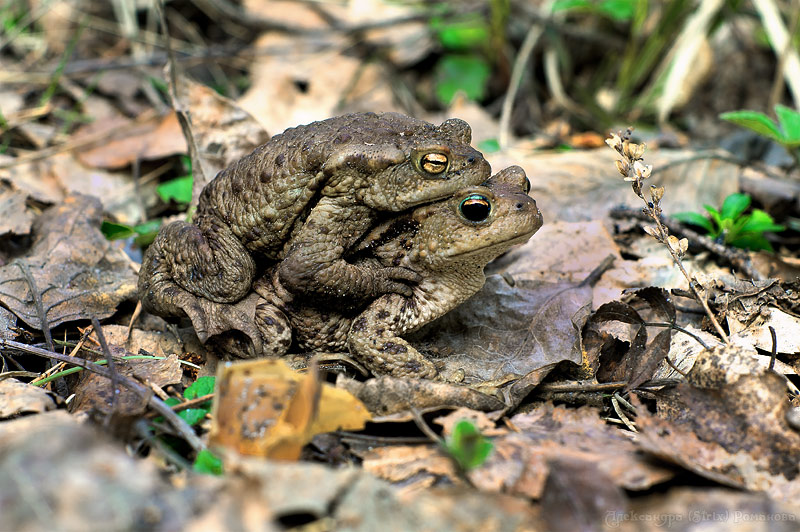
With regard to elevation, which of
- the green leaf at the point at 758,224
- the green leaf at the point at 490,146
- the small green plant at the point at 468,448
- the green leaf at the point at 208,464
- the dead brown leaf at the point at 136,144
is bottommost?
the green leaf at the point at 208,464

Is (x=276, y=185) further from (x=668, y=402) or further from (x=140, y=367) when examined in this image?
(x=668, y=402)

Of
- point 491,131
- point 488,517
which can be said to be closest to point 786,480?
point 488,517

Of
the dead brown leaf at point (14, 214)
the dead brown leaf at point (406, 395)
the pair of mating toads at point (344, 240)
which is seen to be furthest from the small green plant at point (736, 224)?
the dead brown leaf at point (14, 214)

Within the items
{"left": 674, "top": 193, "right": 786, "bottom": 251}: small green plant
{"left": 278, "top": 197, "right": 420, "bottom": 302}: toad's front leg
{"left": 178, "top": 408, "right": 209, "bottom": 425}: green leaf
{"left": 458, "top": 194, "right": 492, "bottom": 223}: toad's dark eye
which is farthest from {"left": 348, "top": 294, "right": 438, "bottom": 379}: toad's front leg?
{"left": 674, "top": 193, "right": 786, "bottom": 251}: small green plant

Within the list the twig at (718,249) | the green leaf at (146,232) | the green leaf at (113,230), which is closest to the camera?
the twig at (718,249)

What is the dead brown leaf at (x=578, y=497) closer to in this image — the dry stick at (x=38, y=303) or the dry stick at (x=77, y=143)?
the dry stick at (x=38, y=303)

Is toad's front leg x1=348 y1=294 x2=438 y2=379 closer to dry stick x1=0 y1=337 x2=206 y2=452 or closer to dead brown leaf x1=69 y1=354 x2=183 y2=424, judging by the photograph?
dead brown leaf x1=69 y1=354 x2=183 y2=424
